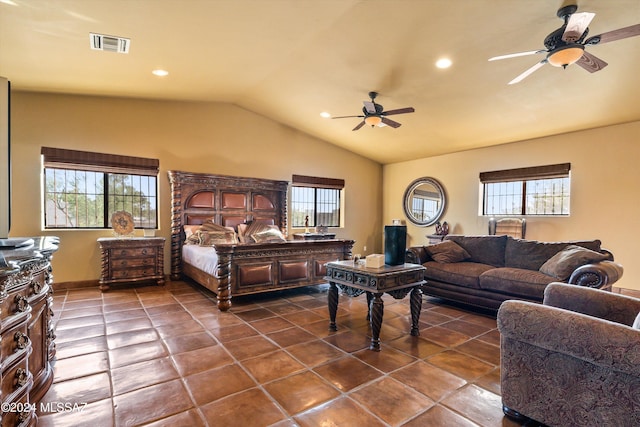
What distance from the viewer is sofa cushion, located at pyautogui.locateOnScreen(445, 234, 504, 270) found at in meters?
4.30

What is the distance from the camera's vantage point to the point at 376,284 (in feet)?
9.09

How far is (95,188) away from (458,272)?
594 centimetres

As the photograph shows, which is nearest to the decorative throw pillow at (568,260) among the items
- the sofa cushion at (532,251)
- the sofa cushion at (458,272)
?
the sofa cushion at (532,251)

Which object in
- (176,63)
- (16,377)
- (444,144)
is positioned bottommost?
(16,377)

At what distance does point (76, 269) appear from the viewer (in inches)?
197

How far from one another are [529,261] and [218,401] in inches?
154

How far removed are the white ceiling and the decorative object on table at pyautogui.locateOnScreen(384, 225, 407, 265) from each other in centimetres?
231

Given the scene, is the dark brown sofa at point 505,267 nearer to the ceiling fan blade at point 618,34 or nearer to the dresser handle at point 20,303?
the ceiling fan blade at point 618,34

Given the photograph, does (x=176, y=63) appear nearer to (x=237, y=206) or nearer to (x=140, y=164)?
(x=140, y=164)

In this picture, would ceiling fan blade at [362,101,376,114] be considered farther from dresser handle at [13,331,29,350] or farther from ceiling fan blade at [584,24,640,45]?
dresser handle at [13,331,29,350]

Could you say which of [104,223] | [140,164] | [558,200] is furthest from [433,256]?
[104,223]

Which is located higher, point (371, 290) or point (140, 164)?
point (140, 164)

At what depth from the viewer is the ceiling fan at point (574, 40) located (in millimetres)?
2543

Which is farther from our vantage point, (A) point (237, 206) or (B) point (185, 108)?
(A) point (237, 206)
